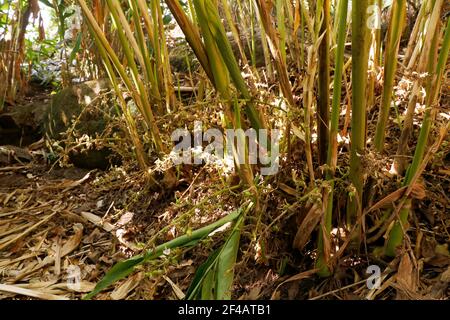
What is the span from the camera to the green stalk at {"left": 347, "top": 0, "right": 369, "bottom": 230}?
0.62m

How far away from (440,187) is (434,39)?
0.28 meters

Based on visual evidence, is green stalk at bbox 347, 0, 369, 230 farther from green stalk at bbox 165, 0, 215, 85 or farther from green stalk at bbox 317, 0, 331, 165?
green stalk at bbox 165, 0, 215, 85

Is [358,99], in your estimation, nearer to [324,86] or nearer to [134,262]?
[324,86]

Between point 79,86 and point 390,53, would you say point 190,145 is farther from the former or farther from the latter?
point 79,86

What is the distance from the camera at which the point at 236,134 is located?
0.79m

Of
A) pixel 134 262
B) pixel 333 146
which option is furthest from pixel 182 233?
pixel 333 146

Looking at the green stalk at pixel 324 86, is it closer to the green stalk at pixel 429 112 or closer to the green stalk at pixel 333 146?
the green stalk at pixel 333 146

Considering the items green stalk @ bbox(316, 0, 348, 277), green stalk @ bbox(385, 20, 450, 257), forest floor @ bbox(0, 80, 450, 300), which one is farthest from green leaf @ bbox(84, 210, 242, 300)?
green stalk @ bbox(385, 20, 450, 257)

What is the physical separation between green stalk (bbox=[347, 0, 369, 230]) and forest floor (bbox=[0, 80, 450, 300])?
32mm

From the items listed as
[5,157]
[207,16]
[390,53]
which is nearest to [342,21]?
[390,53]

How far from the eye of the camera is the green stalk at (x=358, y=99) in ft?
2.02

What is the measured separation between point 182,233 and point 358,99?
0.45 m

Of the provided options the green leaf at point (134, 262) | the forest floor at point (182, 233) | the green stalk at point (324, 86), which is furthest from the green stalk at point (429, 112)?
the green leaf at point (134, 262)

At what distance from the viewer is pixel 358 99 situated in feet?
2.21
